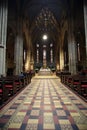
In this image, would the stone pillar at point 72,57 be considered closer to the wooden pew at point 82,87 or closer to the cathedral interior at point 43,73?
the cathedral interior at point 43,73

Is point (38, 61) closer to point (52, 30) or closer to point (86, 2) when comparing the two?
point (52, 30)

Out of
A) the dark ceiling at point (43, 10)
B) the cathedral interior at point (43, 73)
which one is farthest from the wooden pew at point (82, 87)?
the dark ceiling at point (43, 10)

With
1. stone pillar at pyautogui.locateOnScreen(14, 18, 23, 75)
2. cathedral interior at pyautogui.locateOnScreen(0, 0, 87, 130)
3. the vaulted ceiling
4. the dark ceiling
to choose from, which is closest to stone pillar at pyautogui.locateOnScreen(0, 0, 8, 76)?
cathedral interior at pyautogui.locateOnScreen(0, 0, 87, 130)

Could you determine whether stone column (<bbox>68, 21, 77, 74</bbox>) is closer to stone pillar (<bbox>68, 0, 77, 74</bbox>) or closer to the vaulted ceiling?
stone pillar (<bbox>68, 0, 77, 74</bbox>)

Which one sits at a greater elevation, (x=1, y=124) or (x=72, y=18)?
(x=72, y=18)

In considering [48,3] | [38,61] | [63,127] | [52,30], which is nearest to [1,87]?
[63,127]

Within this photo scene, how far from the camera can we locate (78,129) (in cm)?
287

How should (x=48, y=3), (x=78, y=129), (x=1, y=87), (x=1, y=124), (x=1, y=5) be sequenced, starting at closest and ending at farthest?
(x=78, y=129) < (x=1, y=124) < (x=1, y=87) < (x=1, y=5) < (x=48, y=3)

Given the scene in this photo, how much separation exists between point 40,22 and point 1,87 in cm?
3020

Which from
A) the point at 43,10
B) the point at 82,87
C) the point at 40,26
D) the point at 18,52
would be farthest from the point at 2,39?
the point at 40,26

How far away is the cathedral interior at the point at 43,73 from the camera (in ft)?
11.8

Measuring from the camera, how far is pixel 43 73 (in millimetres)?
29156

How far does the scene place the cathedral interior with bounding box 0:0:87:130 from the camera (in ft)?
11.8

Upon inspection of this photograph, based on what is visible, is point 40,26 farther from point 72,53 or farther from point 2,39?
point 2,39
